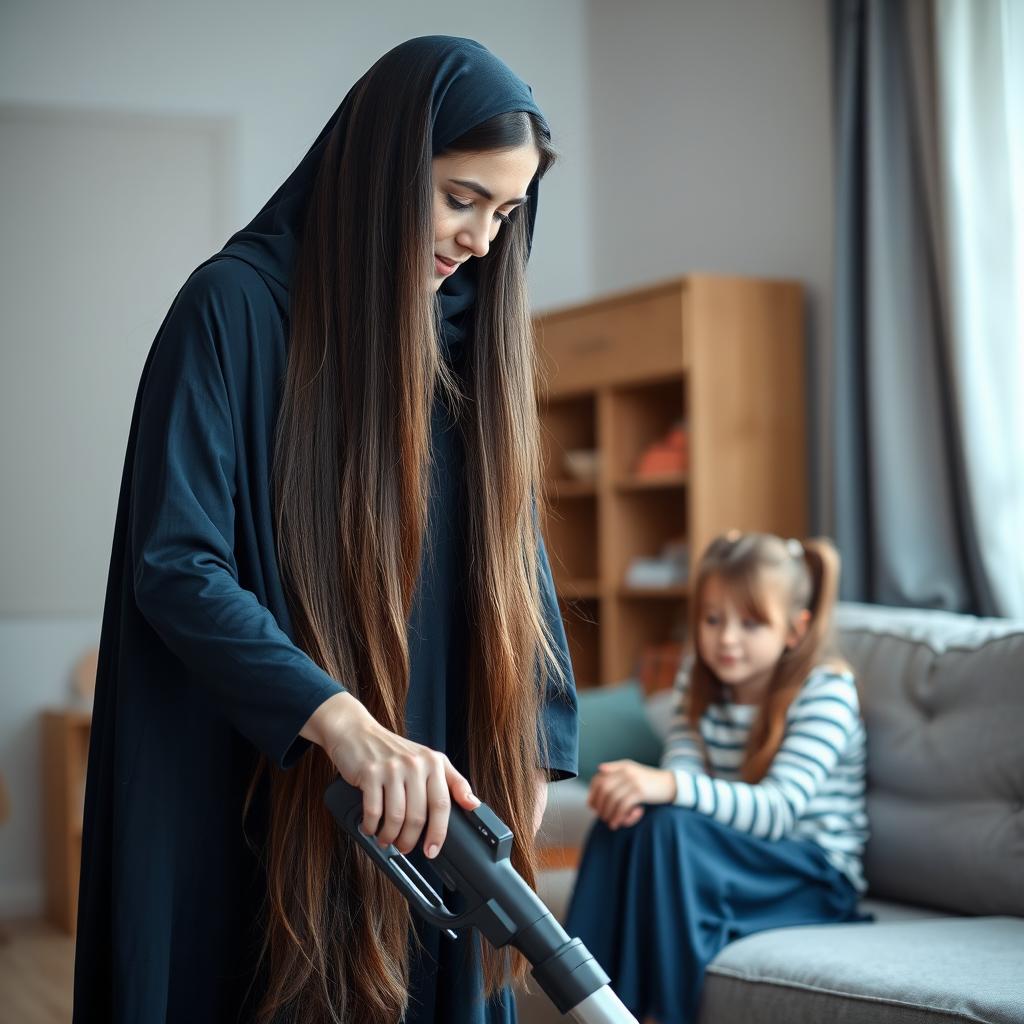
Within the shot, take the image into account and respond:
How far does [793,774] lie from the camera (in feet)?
6.73

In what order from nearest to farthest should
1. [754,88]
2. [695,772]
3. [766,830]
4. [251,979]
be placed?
[251,979], [766,830], [695,772], [754,88]

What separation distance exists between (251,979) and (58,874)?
309cm

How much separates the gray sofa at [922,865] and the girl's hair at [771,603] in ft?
0.47

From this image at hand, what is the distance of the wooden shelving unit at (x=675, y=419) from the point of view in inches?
135

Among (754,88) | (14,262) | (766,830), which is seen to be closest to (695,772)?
(766,830)

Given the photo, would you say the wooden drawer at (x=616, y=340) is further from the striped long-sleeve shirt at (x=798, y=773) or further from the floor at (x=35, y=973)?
the floor at (x=35, y=973)

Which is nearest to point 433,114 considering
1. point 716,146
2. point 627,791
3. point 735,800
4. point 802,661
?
point 627,791

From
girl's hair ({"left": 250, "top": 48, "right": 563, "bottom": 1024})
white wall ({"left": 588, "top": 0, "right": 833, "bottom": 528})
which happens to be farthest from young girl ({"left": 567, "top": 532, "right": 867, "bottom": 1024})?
white wall ({"left": 588, "top": 0, "right": 833, "bottom": 528})

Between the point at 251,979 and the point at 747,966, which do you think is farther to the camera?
the point at 747,966

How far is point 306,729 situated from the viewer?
92 cm

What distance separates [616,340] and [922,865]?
192 centimetres

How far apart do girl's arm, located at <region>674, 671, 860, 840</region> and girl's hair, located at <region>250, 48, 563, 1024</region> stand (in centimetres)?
89

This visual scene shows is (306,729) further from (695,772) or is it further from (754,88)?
(754,88)

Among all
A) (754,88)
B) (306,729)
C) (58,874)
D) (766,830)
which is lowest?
(58,874)
